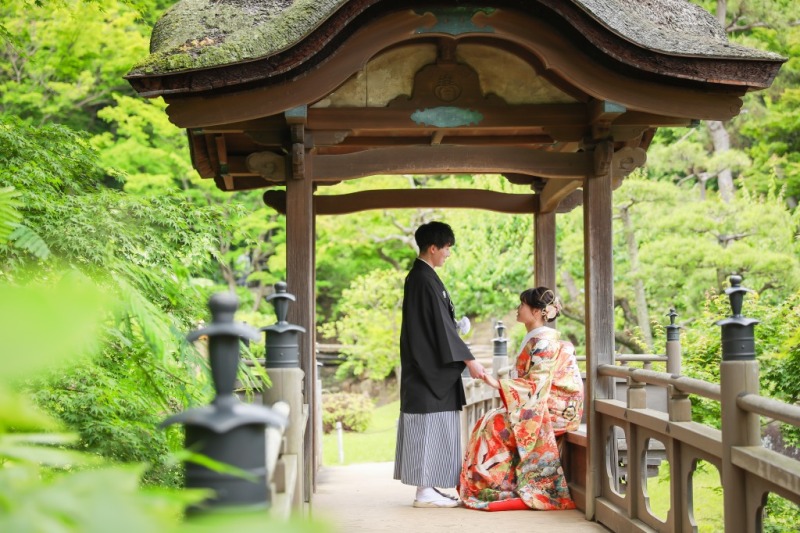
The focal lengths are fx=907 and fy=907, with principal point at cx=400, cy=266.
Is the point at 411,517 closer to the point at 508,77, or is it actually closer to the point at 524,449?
the point at 524,449

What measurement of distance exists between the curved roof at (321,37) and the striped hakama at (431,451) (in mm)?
2447

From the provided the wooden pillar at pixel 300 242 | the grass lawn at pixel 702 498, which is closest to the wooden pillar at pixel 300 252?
the wooden pillar at pixel 300 242

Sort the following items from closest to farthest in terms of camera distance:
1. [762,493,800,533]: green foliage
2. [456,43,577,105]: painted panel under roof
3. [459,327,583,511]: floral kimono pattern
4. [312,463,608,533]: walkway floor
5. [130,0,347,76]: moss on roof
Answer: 1. [130,0,347,76]: moss on roof
2. [312,463,608,533]: walkway floor
3. [456,43,577,105]: painted panel under roof
4. [459,327,583,511]: floral kimono pattern
5. [762,493,800,533]: green foliage

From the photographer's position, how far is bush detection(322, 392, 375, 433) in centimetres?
1927

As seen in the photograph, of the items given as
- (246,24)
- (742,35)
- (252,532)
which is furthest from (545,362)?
(742,35)

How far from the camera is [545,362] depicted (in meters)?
5.92

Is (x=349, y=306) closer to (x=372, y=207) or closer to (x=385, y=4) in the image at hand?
(x=372, y=207)

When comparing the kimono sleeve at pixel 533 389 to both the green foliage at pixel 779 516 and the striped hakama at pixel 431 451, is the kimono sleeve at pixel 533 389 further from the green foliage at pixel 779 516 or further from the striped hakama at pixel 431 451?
the green foliage at pixel 779 516

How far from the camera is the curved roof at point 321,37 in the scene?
4691mm

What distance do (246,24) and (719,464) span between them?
3425 mm

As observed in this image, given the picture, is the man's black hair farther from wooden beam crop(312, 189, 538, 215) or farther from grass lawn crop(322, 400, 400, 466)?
grass lawn crop(322, 400, 400, 466)

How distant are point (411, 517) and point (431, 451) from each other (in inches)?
18.4

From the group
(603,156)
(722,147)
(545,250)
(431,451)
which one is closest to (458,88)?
(603,156)

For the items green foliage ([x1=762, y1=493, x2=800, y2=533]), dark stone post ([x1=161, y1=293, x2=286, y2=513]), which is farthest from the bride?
dark stone post ([x1=161, y1=293, x2=286, y2=513])
